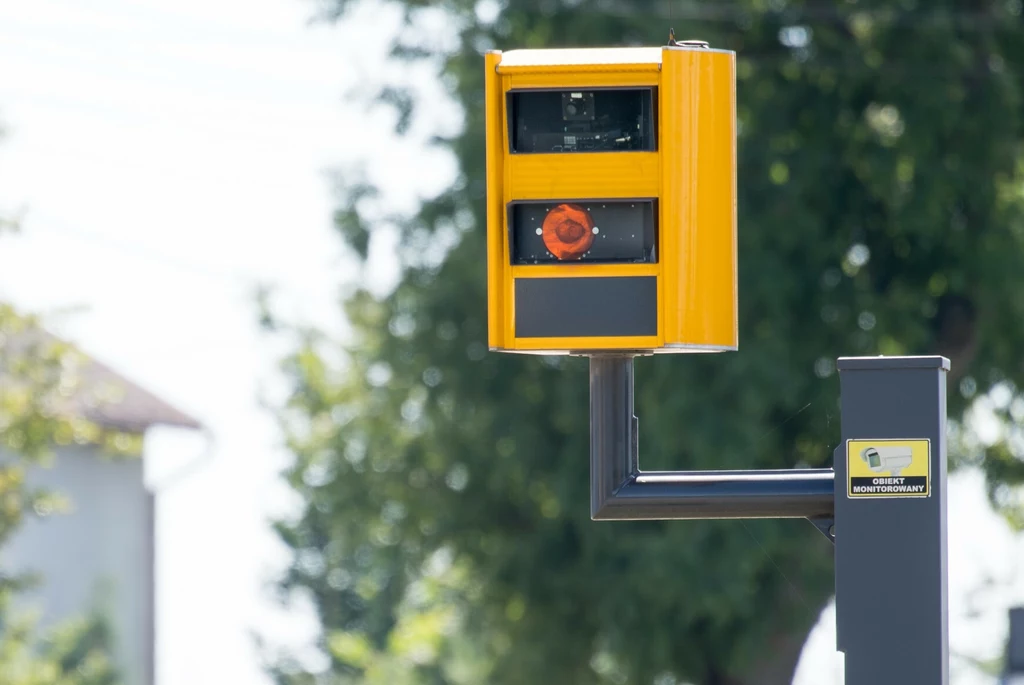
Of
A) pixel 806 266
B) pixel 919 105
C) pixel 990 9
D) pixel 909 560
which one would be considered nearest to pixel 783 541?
pixel 806 266

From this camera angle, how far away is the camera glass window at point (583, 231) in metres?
3.05

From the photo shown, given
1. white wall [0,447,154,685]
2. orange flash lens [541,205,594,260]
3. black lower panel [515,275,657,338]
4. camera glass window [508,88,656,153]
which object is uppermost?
camera glass window [508,88,656,153]

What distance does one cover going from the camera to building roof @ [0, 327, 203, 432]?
53.9 ft

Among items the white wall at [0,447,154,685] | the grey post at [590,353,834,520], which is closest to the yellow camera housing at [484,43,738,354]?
the grey post at [590,353,834,520]

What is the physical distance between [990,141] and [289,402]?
8901 millimetres

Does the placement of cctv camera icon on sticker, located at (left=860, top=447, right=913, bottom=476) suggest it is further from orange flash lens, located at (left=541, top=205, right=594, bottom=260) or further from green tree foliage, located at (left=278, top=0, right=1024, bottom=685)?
green tree foliage, located at (left=278, top=0, right=1024, bottom=685)

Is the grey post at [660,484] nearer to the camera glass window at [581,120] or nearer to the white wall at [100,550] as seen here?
the camera glass window at [581,120]

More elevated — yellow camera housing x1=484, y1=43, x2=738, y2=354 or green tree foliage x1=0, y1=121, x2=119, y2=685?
yellow camera housing x1=484, y1=43, x2=738, y2=354


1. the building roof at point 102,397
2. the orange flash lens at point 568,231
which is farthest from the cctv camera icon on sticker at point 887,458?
the building roof at point 102,397

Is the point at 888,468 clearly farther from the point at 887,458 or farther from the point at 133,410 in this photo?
the point at 133,410

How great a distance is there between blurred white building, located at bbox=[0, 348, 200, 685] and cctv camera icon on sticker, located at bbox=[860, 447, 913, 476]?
89.4ft

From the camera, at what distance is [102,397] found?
17.1m

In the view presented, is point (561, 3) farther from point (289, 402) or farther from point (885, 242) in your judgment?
point (289, 402)

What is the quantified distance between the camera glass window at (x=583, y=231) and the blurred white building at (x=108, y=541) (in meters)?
27.0
